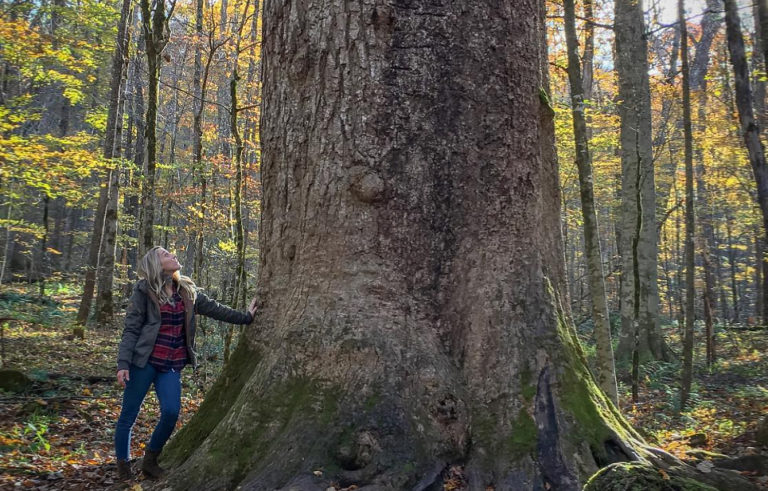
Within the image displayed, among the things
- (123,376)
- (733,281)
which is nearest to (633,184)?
(123,376)

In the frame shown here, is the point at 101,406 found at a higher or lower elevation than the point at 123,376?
lower

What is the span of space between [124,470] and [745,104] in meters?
7.69

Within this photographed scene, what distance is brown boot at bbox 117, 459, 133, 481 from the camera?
400 centimetres

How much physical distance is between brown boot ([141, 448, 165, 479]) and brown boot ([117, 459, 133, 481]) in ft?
0.96

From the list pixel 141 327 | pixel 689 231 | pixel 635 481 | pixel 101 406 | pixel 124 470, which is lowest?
pixel 101 406

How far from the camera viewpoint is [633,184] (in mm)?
11672

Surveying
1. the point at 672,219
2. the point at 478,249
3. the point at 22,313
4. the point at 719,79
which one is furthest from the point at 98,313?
the point at 672,219

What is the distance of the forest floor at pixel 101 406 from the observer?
4676 mm

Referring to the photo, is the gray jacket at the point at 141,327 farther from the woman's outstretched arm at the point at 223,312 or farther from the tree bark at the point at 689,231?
the tree bark at the point at 689,231

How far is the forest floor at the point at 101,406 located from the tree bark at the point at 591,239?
3.05 ft

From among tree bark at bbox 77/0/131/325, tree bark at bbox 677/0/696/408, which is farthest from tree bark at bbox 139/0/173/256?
tree bark at bbox 677/0/696/408

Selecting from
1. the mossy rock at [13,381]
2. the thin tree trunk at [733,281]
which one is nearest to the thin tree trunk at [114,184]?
the mossy rock at [13,381]

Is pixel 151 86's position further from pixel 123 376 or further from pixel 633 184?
pixel 633 184

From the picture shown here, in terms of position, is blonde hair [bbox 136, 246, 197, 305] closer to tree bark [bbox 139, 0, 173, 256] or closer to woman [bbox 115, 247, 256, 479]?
woman [bbox 115, 247, 256, 479]
